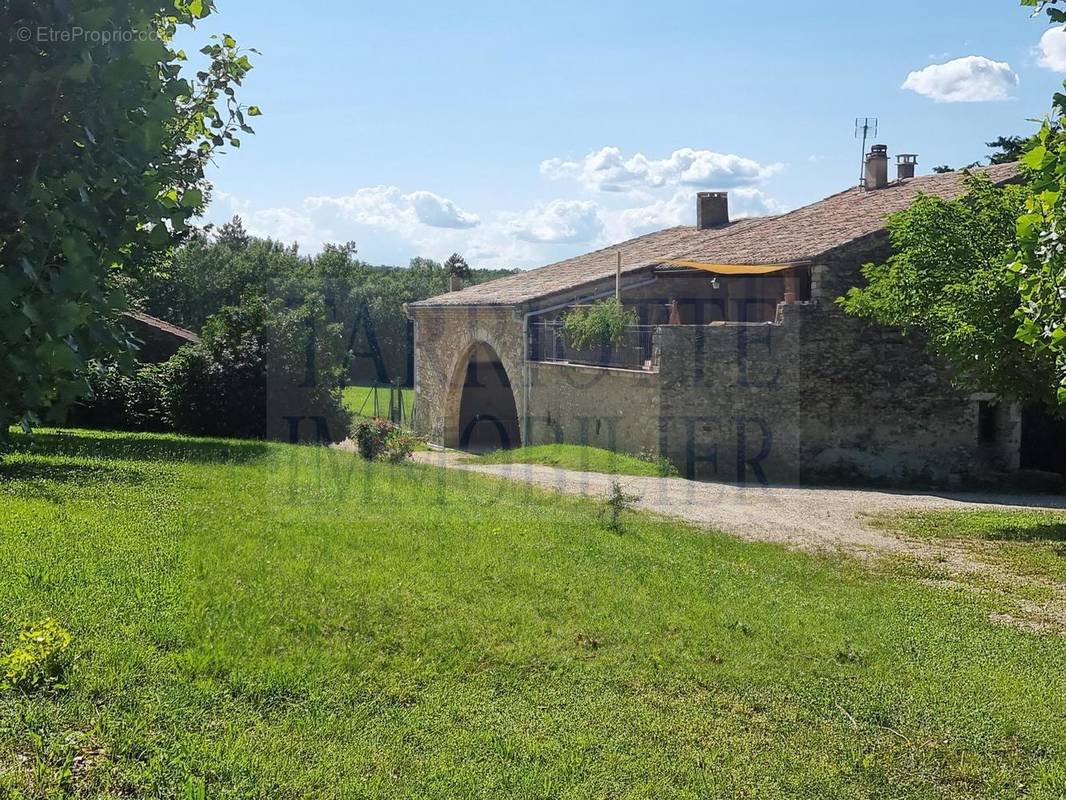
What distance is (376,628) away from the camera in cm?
694

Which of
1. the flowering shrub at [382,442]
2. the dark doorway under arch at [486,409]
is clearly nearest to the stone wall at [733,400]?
the flowering shrub at [382,442]

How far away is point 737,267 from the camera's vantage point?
2188 centimetres

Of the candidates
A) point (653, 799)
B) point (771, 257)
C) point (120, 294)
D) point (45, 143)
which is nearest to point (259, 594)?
point (653, 799)

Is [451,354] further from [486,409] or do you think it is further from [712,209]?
[712,209]

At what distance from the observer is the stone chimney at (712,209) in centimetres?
3244

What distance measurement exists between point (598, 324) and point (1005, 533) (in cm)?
1128

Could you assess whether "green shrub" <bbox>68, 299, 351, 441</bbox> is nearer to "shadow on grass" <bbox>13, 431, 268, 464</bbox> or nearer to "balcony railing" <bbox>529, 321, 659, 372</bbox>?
"shadow on grass" <bbox>13, 431, 268, 464</bbox>

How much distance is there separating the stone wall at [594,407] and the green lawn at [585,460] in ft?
1.30

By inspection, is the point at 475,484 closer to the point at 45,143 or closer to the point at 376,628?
the point at 376,628

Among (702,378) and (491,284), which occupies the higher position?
(491,284)

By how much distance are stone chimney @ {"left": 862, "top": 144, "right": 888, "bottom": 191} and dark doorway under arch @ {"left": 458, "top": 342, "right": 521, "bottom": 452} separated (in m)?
12.8

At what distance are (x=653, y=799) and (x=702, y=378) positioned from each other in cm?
1588

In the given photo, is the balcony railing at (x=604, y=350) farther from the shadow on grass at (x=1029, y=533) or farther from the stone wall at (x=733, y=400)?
the shadow on grass at (x=1029, y=533)

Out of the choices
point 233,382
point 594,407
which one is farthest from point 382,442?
point 594,407
